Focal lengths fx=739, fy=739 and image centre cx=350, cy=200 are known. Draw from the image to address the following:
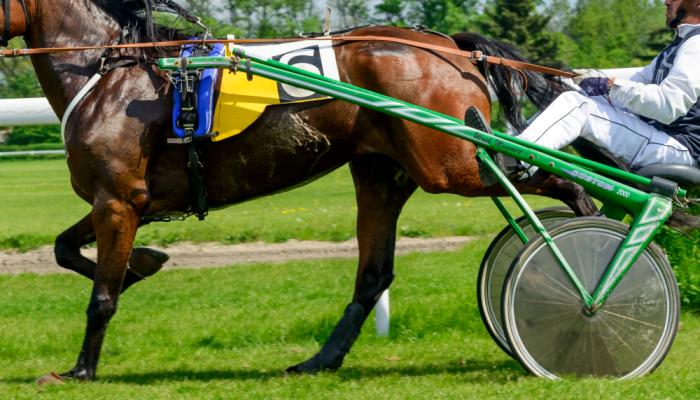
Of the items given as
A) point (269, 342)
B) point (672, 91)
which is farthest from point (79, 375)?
point (672, 91)

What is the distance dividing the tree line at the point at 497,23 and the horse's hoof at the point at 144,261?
28752 millimetres

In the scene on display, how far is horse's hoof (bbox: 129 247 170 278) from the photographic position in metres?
4.35

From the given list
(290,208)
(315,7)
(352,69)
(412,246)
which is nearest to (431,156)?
(352,69)

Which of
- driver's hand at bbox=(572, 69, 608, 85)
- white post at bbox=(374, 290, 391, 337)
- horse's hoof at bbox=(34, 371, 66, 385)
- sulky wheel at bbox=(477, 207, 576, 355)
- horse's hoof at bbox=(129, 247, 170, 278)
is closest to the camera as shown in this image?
horse's hoof at bbox=(34, 371, 66, 385)

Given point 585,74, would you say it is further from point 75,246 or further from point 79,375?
point 79,375

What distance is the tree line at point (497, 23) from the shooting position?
4194 cm

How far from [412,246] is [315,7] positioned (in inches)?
1616

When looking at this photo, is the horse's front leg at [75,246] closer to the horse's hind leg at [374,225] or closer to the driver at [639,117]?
the horse's hind leg at [374,225]

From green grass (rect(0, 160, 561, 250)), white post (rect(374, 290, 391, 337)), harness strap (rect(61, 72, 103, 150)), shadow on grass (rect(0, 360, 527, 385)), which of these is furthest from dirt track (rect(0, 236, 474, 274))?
harness strap (rect(61, 72, 103, 150))

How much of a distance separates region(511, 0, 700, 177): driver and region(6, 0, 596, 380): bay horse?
0.33 metres

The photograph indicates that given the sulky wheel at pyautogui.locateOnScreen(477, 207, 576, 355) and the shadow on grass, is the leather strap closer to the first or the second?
the sulky wheel at pyautogui.locateOnScreen(477, 207, 576, 355)

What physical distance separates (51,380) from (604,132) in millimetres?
3061

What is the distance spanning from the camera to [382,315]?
15.7 ft

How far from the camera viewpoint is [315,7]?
154 ft
